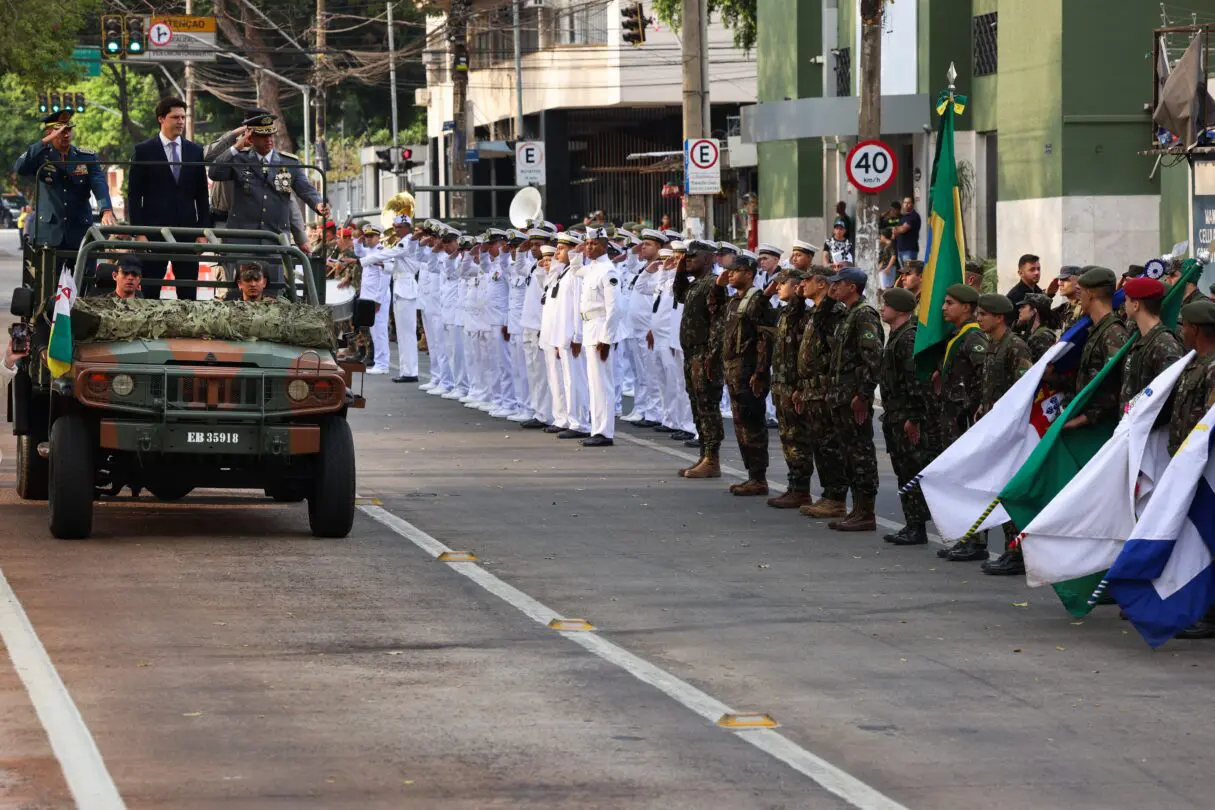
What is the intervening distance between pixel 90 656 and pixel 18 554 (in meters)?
3.31

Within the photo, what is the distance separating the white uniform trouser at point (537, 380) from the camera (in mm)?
23250

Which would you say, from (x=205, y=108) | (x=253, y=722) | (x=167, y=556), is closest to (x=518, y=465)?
(x=167, y=556)

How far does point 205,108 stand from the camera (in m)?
82.5

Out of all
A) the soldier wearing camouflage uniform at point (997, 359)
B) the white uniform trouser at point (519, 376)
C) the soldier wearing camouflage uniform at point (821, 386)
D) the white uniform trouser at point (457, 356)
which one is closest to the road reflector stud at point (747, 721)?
the soldier wearing camouflage uniform at point (997, 359)

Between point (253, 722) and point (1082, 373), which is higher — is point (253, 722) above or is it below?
below

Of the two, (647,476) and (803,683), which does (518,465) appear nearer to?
(647,476)

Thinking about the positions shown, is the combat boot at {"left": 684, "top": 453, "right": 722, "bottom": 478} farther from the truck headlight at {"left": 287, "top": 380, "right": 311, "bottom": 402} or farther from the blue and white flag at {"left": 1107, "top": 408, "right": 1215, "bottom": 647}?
the blue and white flag at {"left": 1107, "top": 408, "right": 1215, "bottom": 647}

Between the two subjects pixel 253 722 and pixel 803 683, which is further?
pixel 803 683

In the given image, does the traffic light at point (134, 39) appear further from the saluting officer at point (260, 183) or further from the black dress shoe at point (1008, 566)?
the black dress shoe at point (1008, 566)

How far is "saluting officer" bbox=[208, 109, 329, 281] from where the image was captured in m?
16.0

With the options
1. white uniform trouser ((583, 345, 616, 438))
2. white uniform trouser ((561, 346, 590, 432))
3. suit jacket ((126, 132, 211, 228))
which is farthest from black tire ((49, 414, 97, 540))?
white uniform trouser ((561, 346, 590, 432))

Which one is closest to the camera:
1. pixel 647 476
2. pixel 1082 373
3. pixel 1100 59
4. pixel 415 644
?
pixel 415 644

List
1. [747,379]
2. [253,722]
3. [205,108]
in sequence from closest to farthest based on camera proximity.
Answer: [253,722] → [747,379] → [205,108]

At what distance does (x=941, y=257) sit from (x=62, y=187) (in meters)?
6.11
